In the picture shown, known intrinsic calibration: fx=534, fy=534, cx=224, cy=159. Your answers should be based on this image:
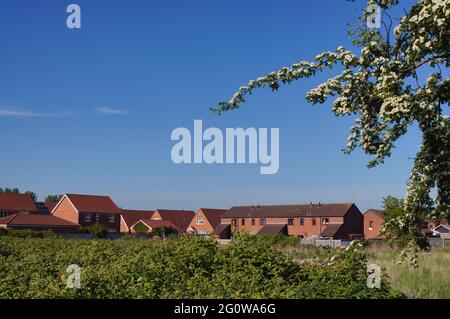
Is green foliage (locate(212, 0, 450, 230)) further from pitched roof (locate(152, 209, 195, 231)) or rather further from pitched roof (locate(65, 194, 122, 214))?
pitched roof (locate(152, 209, 195, 231))

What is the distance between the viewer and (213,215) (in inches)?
3583

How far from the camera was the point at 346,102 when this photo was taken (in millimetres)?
10898

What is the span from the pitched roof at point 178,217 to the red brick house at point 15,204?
20842 millimetres

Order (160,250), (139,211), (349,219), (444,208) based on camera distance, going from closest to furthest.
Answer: (444,208), (160,250), (349,219), (139,211)

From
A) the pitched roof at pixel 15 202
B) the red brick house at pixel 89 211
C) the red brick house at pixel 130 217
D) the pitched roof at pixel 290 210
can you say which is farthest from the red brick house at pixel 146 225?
the pitched roof at pixel 15 202

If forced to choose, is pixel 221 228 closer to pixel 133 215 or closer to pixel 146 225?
pixel 146 225

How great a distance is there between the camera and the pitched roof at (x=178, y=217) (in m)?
92.0

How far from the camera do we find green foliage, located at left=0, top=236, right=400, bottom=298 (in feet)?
32.2

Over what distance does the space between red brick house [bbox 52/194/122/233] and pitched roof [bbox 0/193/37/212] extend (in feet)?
19.3

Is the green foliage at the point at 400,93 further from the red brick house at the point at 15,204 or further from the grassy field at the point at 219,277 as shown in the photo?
the red brick house at the point at 15,204

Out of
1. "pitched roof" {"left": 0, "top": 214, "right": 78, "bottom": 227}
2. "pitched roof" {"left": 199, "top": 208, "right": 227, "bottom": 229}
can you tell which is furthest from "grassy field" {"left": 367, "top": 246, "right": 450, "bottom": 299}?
"pitched roof" {"left": 199, "top": 208, "right": 227, "bottom": 229}
